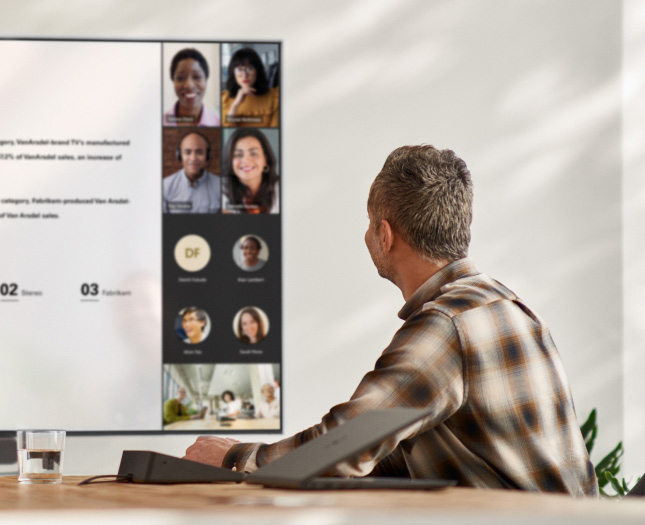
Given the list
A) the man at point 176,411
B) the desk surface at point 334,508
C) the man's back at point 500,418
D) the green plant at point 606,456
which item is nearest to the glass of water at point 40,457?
the desk surface at point 334,508

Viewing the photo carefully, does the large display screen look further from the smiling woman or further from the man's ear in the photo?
the man's ear

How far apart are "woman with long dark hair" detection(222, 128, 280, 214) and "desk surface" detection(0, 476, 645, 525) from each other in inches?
90.2

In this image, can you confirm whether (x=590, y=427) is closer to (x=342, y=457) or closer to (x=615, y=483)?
(x=615, y=483)

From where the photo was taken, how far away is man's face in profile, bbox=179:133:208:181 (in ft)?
10.9

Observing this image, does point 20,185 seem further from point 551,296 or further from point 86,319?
point 551,296

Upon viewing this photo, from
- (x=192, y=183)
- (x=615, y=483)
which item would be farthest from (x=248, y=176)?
(x=615, y=483)

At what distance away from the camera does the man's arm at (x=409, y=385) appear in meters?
1.43

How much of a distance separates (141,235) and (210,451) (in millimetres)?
1845

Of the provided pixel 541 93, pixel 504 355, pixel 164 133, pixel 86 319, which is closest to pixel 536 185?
pixel 541 93

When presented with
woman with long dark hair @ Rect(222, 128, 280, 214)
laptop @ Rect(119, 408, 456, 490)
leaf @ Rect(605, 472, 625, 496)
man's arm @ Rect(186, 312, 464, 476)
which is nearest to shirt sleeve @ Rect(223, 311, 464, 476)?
man's arm @ Rect(186, 312, 464, 476)

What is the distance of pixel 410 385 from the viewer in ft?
4.72

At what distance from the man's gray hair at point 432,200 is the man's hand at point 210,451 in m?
0.59

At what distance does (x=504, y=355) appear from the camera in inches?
61.4

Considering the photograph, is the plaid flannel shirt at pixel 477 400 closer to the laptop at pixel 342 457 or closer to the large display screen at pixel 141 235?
the laptop at pixel 342 457
